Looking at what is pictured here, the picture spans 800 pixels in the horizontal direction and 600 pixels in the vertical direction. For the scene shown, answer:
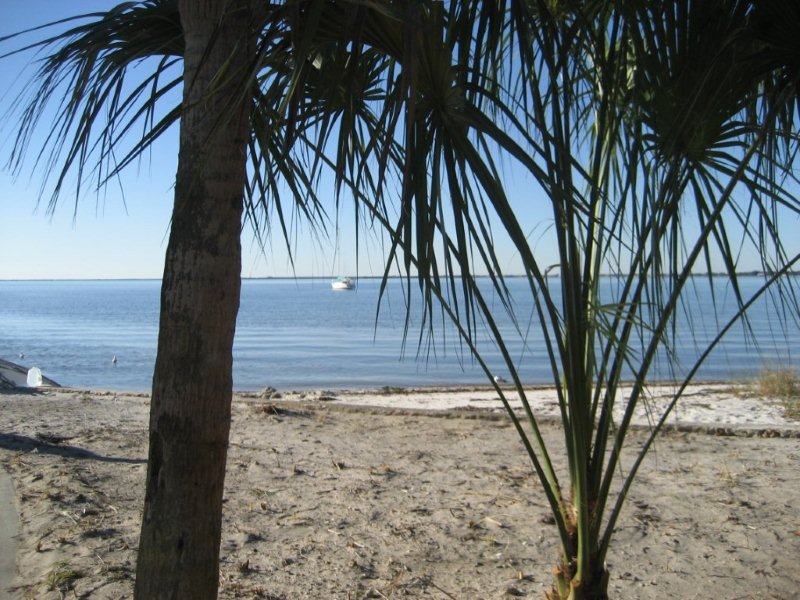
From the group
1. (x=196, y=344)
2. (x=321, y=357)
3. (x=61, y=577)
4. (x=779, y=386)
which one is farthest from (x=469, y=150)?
(x=321, y=357)

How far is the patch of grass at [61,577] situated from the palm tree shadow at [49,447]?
2057 mm

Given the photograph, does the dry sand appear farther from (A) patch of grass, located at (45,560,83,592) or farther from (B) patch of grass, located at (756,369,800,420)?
(B) patch of grass, located at (756,369,800,420)

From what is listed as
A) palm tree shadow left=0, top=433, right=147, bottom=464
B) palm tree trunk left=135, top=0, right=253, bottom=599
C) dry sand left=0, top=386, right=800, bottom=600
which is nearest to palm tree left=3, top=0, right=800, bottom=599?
palm tree trunk left=135, top=0, right=253, bottom=599

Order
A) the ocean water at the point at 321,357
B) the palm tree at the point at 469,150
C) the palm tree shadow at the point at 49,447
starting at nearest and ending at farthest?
the palm tree at the point at 469,150 → the palm tree shadow at the point at 49,447 → the ocean water at the point at 321,357

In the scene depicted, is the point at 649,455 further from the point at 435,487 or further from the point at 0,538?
the point at 0,538

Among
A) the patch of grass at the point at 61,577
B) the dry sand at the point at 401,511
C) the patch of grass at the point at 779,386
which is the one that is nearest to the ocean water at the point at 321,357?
the patch of grass at the point at 779,386

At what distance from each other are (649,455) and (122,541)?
12.1 ft

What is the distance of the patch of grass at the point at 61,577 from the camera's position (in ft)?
9.24

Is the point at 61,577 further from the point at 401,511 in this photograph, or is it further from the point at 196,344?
the point at 401,511

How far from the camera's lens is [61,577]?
9.44ft

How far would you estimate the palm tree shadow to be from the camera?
5.07 metres

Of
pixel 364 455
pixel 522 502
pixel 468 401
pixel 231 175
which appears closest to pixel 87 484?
pixel 364 455

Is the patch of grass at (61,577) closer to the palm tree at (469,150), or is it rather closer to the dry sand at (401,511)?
the dry sand at (401,511)

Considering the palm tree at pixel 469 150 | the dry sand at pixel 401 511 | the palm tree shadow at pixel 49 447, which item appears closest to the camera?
the palm tree at pixel 469 150
